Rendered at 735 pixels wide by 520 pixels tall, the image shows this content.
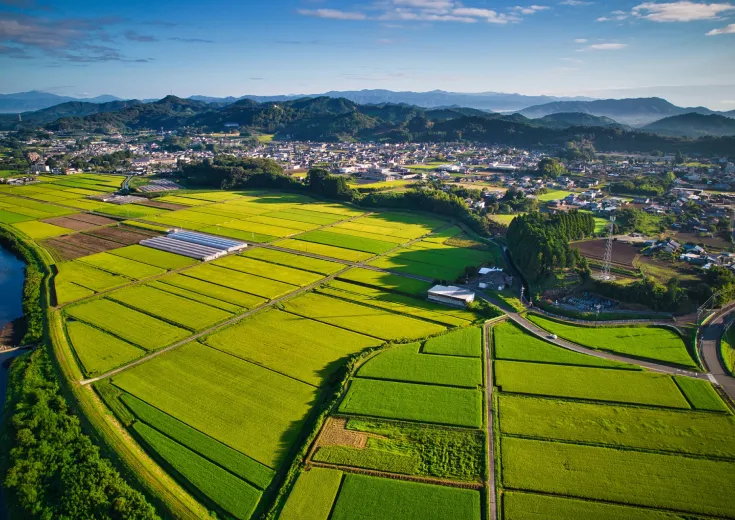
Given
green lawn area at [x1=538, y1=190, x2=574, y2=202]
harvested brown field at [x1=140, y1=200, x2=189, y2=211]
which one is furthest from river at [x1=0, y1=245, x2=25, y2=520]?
green lawn area at [x1=538, y1=190, x2=574, y2=202]

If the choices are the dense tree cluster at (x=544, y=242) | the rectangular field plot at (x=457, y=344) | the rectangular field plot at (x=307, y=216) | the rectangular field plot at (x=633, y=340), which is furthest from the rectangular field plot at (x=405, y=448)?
the rectangular field plot at (x=307, y=216)

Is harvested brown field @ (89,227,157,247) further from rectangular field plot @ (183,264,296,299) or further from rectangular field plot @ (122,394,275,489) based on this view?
rectangular field plot @ (122,394,275,489)

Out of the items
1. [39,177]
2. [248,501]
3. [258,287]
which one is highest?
[39,177]

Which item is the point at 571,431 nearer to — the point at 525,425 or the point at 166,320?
the point at 525,425

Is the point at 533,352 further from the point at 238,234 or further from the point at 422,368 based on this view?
the point at 238,234

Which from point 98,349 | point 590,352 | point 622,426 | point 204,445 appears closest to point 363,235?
point 590,352

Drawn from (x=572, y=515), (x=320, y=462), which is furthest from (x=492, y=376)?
(x=320, y=462)
